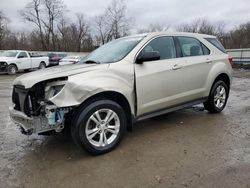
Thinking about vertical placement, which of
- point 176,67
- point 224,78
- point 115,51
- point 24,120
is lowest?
point 24,120

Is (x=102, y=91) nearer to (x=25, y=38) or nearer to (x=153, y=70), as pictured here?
(x=153, y=70)

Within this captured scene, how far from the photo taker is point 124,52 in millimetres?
4449

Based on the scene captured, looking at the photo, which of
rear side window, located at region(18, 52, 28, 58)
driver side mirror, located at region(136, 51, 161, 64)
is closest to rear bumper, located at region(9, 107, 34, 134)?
driver side mirror, located at region(136, 51, 161, 64)

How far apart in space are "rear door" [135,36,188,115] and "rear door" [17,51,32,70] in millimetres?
16855

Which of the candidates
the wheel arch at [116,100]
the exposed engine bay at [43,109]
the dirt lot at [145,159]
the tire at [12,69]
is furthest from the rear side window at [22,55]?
the wheel arch at [116,100]

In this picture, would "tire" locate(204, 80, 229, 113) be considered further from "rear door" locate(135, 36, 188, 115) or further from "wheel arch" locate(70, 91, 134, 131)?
"wheel arch" locate(70, 91, 134, 131)

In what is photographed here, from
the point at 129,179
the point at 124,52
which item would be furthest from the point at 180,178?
the point at 124,52

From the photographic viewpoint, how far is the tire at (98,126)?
3.62 meters

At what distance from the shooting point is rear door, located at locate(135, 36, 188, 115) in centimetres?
430

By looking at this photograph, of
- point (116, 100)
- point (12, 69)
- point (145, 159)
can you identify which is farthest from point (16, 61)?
point (145, 159)

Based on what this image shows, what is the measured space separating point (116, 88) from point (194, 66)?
A: 197 centimetres

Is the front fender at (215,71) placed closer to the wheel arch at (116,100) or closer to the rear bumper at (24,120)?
the wheel arch at (116,100)

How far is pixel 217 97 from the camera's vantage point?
5.93 meters

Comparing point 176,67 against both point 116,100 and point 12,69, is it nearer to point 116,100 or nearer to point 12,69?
point 116,100
